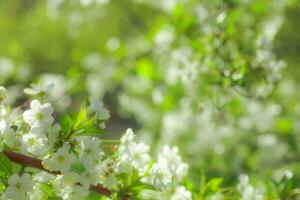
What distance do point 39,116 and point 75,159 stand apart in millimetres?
164

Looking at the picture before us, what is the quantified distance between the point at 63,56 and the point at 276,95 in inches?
133

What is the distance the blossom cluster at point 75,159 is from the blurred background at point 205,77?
0.29 metres

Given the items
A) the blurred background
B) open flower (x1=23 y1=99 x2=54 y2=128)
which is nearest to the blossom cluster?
open flower (x1=23 y1=99 x2=54 y2=128)

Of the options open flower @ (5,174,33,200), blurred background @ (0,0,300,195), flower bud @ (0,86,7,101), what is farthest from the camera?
blurred background @ (0,0,300,195)

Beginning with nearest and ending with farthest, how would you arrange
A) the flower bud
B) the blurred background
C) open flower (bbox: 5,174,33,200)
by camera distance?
open flower (bbox: 5,174,33,200) → the flower bud → the blurred background

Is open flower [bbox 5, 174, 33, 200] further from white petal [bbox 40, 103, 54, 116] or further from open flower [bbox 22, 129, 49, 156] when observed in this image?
white petal [bbox 40, 103, 54, 116]

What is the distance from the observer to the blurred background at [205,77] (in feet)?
9.43

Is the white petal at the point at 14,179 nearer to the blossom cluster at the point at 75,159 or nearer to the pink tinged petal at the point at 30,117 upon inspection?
the blossom cluster at the point at 75,159

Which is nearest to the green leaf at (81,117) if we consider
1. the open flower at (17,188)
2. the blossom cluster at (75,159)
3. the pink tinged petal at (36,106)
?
the blossom cluster at (75,159)

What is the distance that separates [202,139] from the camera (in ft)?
16.3

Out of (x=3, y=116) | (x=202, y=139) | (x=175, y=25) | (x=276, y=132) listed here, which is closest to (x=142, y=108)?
(x=202, y=139)

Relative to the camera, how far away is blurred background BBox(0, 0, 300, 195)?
9.43 ft

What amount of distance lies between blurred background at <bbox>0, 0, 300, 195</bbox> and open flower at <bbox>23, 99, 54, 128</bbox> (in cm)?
40

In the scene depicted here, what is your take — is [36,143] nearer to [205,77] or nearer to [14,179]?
[14,179]
